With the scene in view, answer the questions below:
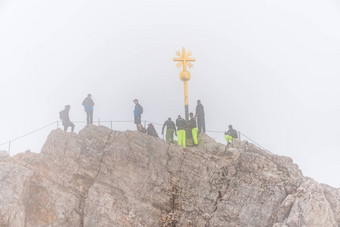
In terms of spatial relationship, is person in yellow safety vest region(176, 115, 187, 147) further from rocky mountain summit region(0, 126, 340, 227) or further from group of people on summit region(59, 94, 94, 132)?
group of people on summit region(59, 94, 94, 132)

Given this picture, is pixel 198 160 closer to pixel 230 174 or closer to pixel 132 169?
pixel 230 174

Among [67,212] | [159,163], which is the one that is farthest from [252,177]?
[67,212]

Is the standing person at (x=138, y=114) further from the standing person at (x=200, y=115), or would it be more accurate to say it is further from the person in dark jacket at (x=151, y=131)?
the standing person at (x=200, y=115)

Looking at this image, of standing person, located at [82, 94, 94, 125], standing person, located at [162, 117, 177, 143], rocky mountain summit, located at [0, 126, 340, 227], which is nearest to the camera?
rocky mountain summit, located at [0, 126, 340, 227]

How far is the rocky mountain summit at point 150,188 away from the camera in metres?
17.5

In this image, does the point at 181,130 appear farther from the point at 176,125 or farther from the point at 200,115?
the point at 200,115

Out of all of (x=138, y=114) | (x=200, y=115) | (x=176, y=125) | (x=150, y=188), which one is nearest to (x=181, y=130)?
(x=176, y=125)

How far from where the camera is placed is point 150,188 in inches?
760

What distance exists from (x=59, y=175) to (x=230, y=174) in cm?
892

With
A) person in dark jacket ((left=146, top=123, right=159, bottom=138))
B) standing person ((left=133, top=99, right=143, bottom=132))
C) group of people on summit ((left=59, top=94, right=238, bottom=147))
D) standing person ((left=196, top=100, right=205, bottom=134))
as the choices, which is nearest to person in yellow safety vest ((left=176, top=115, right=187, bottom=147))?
group of people on summit ((left=59, top=94, right=238, bottom=147))

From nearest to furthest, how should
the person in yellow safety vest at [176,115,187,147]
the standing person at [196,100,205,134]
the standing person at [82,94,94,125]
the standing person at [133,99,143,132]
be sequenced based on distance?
the person in yellow safety vest at [176,115,187,147] → the standing person at [133,99,143,132] → the standing person at [82,94,94,125] → the standing person at [196,100,205,134]

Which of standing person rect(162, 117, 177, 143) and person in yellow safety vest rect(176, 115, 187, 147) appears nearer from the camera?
person in yellow safety vest rect(176, 115, 187, 147)

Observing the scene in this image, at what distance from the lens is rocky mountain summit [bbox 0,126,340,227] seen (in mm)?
17500

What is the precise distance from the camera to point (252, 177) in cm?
1883
